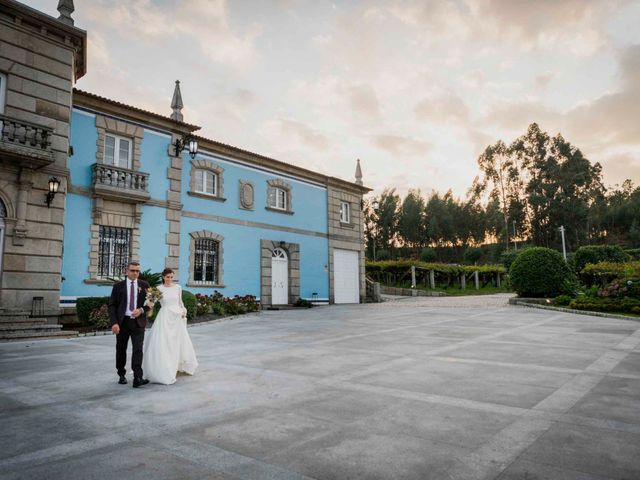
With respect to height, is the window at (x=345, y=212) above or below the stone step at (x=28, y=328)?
above

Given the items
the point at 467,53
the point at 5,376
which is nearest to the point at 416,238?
the point at 467,53

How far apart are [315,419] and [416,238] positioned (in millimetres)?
45590

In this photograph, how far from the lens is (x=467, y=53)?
13.4 metres

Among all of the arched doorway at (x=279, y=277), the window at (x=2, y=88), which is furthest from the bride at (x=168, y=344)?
the arched doorway at (x=279, y=277)

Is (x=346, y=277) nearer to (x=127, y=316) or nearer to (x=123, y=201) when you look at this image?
(x=123, y=201)

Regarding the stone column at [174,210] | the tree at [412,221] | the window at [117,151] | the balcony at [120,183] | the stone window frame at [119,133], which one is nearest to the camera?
the balcony at [120,183]

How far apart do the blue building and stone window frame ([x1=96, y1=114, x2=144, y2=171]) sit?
1.5 inches

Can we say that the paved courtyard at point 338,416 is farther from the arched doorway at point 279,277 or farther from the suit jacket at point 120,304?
the arched doorway at point 279,277

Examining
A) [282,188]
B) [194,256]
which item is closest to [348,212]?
[282,188]

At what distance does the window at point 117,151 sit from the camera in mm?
15539

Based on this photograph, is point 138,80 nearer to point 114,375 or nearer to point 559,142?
point 114,375

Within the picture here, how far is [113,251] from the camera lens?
49.9 feet

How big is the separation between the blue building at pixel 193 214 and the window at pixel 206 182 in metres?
0.05

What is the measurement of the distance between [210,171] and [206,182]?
0.58 m
